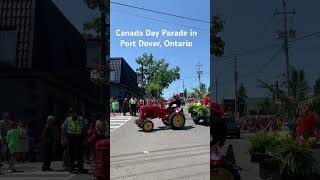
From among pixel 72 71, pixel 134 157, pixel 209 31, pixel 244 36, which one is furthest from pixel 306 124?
pixel 72 71

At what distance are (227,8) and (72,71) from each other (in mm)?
1543

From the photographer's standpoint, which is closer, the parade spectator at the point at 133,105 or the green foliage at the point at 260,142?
the parade spectator at the point at 133,105

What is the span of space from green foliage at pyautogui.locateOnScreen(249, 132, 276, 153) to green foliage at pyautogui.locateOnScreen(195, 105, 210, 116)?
1.98 ft

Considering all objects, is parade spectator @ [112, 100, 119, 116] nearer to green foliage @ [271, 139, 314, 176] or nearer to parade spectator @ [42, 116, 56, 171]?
parade spectator @ [42, 116, 56, 171]

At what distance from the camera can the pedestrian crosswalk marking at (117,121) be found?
4.48 meters

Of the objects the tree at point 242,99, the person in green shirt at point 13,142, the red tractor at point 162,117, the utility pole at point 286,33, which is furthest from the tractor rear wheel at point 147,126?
the utility pole at point 286,33

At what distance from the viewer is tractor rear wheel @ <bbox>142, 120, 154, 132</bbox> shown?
4617mm

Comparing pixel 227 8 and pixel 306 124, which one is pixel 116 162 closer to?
pixel 227 8

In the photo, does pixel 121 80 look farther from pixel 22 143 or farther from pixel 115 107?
pixel 22 143

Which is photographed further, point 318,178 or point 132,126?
point 318,178

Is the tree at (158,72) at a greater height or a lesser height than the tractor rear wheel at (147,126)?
greater

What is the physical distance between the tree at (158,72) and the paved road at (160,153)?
0.35 metres

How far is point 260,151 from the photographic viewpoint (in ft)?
16.7

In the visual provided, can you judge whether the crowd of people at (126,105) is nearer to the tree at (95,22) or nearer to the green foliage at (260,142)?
the tree at (95,22)
